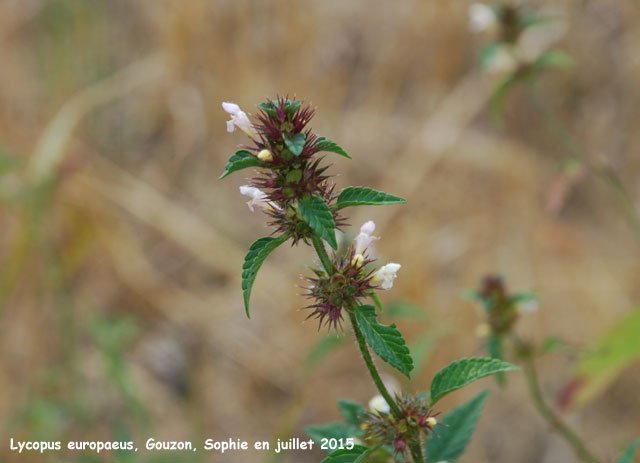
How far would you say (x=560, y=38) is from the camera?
3166 millimetres

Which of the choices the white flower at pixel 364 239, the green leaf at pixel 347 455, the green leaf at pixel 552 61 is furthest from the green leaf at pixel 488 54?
the green leaf at pixel 347 455

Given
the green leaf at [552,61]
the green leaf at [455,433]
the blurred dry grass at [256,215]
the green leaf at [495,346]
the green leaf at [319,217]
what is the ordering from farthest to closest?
the blurred dry grass at [256,215]
the green leaf at [552,61]
the green leaf at [495,346]
the green leaf at [455,433]
the green leaf at [319,217]

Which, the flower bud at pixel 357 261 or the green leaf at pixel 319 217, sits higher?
the flower bud at pixel 357 261

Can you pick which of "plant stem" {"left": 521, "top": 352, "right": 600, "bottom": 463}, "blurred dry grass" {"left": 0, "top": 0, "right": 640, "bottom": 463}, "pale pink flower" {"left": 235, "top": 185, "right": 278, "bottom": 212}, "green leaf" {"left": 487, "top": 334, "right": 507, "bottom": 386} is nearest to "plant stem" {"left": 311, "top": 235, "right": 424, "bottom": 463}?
"pale pink flower" {"left": 235, "top": 185, "right": 278, "bottom": 212}

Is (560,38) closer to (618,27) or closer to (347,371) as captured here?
(618,27)

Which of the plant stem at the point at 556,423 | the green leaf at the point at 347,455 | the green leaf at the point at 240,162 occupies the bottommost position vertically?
the green leaf at the point at 347,455

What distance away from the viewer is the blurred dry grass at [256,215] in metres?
2.56

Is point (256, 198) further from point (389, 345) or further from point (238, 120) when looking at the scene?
point (389, 345)

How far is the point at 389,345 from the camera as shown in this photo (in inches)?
31.7

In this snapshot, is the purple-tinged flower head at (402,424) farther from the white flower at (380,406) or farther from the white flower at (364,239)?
the white flower at (364,239)

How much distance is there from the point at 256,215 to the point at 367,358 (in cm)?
256

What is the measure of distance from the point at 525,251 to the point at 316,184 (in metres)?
2.22

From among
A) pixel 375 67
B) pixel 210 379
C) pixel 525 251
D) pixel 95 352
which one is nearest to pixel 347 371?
pixel 210 379

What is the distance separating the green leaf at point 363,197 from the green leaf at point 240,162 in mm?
120
